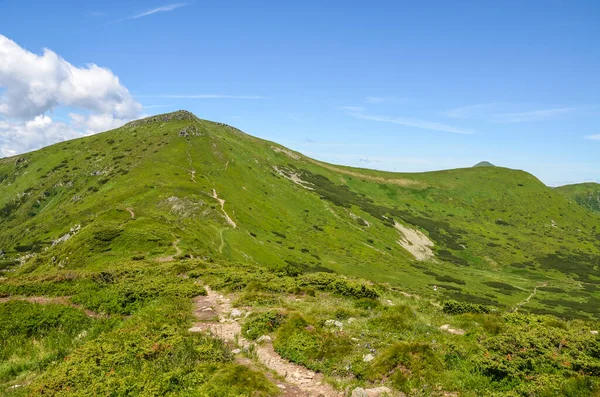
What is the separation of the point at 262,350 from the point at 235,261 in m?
A: 49.7

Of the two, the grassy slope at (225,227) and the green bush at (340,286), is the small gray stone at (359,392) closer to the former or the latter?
the green bush at (340,286)

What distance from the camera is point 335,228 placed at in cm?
14900

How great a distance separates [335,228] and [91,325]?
438 feet

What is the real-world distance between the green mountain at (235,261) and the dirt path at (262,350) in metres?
0.65

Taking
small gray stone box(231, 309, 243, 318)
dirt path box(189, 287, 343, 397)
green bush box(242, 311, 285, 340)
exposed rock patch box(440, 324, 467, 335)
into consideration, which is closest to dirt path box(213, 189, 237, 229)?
dirt path box(189, 287, 343, 397)

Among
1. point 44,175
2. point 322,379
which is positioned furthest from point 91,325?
point 44,175

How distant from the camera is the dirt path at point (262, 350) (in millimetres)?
12000

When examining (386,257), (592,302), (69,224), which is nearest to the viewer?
(69,224)

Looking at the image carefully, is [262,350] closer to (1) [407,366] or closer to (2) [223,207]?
(1) [407,366]

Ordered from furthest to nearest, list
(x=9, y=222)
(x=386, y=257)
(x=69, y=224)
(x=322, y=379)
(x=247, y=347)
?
(x=9, y=222) → (x=386, y=257) → (x=69, y=224) → (x=247, y=347) → (x=322, y=379)

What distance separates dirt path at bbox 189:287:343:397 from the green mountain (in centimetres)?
65

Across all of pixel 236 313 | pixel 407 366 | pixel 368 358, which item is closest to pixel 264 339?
pixel 236 313

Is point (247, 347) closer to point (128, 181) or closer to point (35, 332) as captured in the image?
point (35, 332)

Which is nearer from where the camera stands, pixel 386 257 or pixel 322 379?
pixel 322 379
